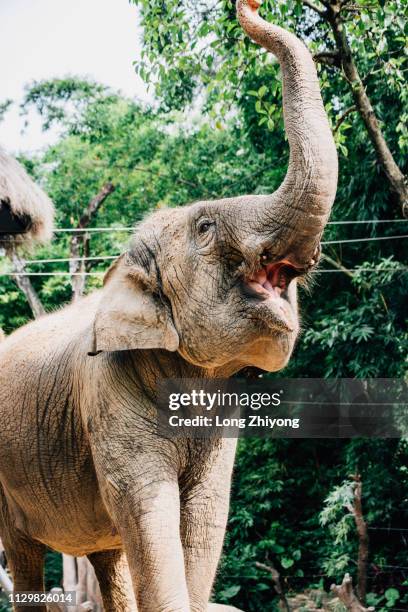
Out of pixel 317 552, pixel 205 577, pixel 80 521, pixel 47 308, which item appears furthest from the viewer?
pixel 47 308

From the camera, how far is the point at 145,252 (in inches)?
112

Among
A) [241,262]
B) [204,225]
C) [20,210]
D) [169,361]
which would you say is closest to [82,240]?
[20,210]

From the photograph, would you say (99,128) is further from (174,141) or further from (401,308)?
(401,308)

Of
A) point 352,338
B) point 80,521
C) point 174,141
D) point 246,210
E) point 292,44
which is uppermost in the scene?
point 174,141

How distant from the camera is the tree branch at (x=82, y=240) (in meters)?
10.7

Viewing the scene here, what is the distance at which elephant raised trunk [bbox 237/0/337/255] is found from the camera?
2.35 m

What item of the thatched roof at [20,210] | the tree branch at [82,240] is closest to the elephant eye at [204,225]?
the thatched roof at [20,210]

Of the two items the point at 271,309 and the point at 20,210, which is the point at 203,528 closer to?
the point at 271,309

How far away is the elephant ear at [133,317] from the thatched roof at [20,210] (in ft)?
6.42

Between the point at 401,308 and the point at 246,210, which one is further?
the point at 401,308

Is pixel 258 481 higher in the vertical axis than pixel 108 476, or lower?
higher

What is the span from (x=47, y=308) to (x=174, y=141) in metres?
3.23

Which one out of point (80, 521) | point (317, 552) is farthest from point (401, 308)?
point (80, 521)

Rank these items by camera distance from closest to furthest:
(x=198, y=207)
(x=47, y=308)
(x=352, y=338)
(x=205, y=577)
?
(x=198, y=207), (x=205, y=577), (x=352, y=338), (x=47, y=308)
